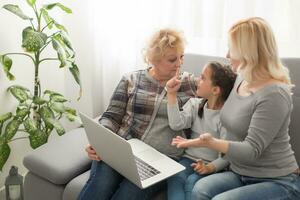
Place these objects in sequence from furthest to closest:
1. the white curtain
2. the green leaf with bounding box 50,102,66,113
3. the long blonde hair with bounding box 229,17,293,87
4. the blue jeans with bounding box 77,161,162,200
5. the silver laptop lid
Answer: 1. the green leaf with bounding box 50,102,66,113
2. the white curtain
3. the blue jeans with bounding box 77,161,162,200
4. the long blonde hair with bounding box 229,17,293,87
5. the silver laptop lid

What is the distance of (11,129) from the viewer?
2.05 m

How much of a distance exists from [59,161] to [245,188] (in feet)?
2.83

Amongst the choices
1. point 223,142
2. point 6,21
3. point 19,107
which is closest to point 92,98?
point 19,107

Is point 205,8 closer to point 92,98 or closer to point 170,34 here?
point 170,34

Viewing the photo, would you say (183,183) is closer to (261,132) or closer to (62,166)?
(261,132)

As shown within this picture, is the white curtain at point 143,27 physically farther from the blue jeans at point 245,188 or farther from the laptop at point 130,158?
the blue jeans at point 245,188

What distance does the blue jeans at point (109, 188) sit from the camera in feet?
5.07

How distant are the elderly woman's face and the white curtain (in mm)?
215

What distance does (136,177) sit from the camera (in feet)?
4.64

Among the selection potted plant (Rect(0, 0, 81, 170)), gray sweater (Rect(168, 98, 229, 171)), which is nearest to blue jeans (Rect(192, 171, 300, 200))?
gray sweater (Rect(168, 98, 229, 171))

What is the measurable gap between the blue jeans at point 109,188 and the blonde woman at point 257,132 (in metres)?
0.22

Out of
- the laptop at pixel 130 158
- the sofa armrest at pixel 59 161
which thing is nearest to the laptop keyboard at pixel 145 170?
the laptop at pixel 130 158

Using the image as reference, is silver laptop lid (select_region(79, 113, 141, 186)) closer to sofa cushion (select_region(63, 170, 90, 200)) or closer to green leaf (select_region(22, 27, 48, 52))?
sofa cushion (select_region(63, 170, 90, 200))

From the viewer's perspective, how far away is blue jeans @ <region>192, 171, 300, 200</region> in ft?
4.59
